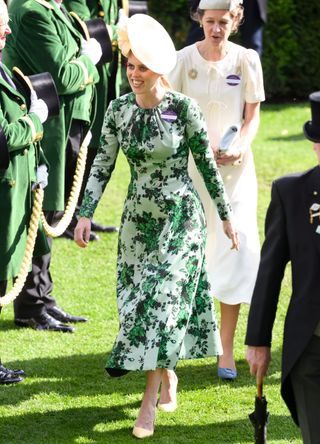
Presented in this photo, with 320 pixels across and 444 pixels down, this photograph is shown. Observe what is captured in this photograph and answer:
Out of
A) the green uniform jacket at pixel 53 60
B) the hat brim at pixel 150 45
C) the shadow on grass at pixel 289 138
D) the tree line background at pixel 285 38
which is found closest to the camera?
the hat brim at pixel 150 45

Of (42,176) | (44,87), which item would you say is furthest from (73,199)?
(44,87)

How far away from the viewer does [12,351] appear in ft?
25.2

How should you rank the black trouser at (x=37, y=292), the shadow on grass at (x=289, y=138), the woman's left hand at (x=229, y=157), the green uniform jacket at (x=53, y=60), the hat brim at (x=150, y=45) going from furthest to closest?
1. the shadow on grass at (x=289, y=138)
2. the black trouser at (x=37, y=292)
3. the green uniform jacket at (x=53, y=60)
4. the woman's left hand at (x=229, y=157)
5. the hat brim at (x=150, y=45)

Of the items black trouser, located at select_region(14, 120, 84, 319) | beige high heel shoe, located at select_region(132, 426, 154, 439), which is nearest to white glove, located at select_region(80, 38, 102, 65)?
black trouser, located at select_region(14, 120, 84, 319)

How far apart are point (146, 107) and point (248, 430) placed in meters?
1.67

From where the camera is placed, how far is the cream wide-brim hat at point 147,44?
6258 mm

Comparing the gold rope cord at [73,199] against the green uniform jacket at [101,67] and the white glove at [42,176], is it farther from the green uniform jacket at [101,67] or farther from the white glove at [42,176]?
the green uniform jacket at [101,67]

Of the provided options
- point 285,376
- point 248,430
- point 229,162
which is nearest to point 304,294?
point 285,376

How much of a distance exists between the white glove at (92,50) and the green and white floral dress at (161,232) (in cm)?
→ 197

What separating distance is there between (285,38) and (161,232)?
1007 cm

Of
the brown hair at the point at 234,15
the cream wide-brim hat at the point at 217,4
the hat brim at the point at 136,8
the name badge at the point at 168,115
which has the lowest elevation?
the name badge at the point at 168,115

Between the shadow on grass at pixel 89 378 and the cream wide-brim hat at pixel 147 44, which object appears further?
the shadow on grass at pixel 89 378

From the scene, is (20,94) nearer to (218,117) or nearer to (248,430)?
(218,117)

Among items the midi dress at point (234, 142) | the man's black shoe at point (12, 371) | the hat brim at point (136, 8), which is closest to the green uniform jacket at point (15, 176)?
the man's black shoe at point (12, 371)
